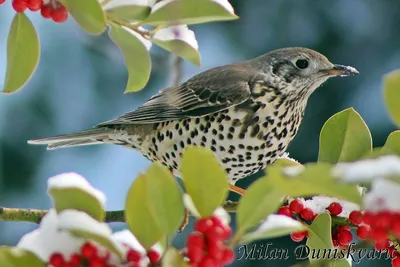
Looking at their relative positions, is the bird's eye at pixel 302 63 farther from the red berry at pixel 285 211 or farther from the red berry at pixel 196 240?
the red berry at pixel 196 240

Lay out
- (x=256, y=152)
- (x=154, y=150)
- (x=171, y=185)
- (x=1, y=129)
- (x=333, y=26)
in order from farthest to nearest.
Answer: (x=333, y=26) → (x=1, y=129) → (x=154, y=150) → (x=256, y=152) → (x=171, y=185)

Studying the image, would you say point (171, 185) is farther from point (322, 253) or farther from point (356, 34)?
point (356, 34)

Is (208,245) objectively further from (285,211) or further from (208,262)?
(285,211)

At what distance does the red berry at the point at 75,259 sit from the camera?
2.48 feet

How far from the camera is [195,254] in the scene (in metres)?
0.74

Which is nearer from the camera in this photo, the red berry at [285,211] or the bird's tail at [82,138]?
the red berry at [285,211]

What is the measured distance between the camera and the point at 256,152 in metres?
1.80

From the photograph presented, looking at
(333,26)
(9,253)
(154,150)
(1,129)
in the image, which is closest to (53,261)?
(9,253)

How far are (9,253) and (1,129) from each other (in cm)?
351

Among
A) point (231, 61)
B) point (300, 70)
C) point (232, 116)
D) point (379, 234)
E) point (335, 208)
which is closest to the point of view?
point (379, 234)

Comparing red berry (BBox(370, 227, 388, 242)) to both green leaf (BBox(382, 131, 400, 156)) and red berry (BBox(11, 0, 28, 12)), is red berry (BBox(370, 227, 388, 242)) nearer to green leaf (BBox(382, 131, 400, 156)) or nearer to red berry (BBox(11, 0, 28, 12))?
green leaf (BBox(382, 131, 400, 156))

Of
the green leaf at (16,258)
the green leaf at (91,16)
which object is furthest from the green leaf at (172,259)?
the green leaf at (91,16)

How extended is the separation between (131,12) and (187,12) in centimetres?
7

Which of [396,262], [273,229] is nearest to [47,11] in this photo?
[273,229]
